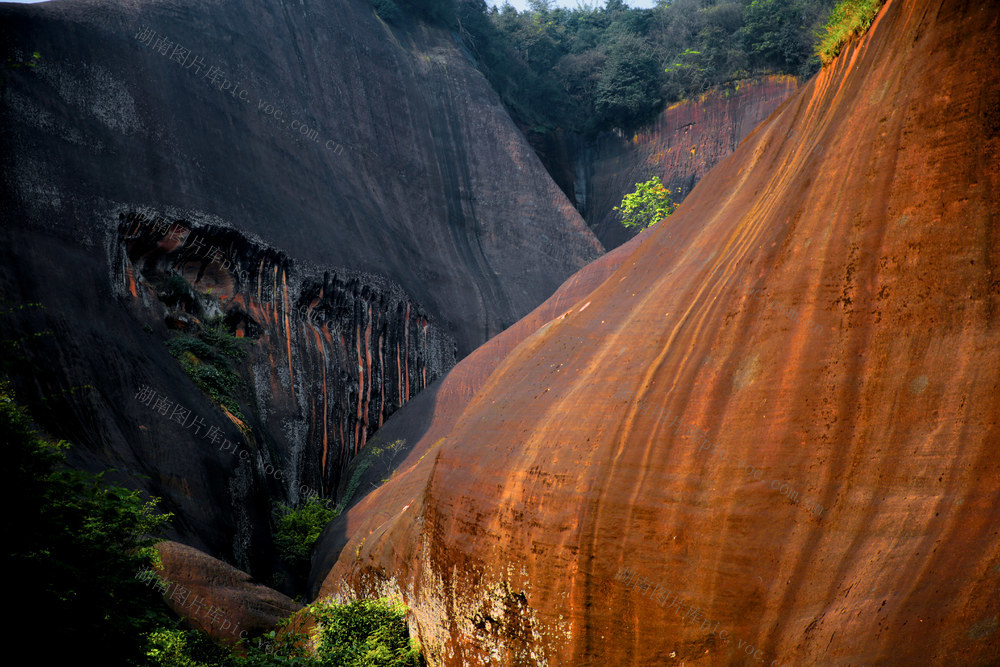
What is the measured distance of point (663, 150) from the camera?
2958 cm

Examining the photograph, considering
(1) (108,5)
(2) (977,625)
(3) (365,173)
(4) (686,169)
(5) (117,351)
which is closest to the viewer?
(2) (977,625)

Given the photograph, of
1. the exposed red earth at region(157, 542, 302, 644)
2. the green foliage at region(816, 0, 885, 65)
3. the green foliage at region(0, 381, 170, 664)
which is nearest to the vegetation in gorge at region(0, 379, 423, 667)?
the green foliage at region(0, 381, 170, 664)

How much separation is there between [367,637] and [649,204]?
2254cm

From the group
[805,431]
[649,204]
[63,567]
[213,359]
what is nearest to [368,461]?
[213,359]

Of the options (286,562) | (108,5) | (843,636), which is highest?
(108,5)

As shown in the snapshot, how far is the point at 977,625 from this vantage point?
312 cm

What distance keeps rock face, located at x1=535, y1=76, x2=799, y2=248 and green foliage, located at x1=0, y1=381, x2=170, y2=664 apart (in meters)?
25.2

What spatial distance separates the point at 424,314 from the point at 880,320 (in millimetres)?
15197

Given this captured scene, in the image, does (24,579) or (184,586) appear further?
(184,586)

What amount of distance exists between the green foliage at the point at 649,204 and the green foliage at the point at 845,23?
795 inches

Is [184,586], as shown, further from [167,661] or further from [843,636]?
[843,636]

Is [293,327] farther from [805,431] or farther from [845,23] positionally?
[805,431]

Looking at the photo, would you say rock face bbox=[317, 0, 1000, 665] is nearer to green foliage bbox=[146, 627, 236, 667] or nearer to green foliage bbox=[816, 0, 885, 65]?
green foliage bbox=[816, 0, 885, 65]

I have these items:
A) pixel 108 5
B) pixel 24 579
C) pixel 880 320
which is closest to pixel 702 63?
pixel 108 5
